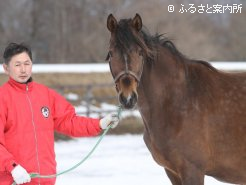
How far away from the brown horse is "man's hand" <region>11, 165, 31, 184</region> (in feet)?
3.62

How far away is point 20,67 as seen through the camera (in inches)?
132

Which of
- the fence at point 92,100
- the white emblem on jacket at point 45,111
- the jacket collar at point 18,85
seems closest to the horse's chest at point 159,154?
the white emblem on jacket at point 45,111

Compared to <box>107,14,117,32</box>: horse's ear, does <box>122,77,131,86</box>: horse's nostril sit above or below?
below

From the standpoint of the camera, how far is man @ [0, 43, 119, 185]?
10.7 ft

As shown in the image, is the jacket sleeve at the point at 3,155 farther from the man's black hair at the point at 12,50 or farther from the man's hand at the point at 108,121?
the man's hand at the point at 108,121

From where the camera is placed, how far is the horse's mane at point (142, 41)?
374 centimetres

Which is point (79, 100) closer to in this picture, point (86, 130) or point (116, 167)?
point (116, 167)

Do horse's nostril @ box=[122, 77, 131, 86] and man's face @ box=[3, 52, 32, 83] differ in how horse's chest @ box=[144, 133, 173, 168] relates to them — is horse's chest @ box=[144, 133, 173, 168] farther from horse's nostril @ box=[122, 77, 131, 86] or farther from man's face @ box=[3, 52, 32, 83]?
man's face @ box=[3, 52, 32, 83]

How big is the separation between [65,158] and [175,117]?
A: 16.8 feet

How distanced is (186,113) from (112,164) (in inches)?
168

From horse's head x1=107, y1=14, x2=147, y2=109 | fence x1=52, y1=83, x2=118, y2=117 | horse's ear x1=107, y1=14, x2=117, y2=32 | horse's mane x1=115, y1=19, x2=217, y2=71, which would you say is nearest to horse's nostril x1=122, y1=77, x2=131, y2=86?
horse's head x1=107, y1=14, x2=147, y2=109

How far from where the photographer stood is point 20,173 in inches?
122

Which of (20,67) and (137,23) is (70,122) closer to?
(20,67)

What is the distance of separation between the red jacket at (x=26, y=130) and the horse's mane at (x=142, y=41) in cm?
67
